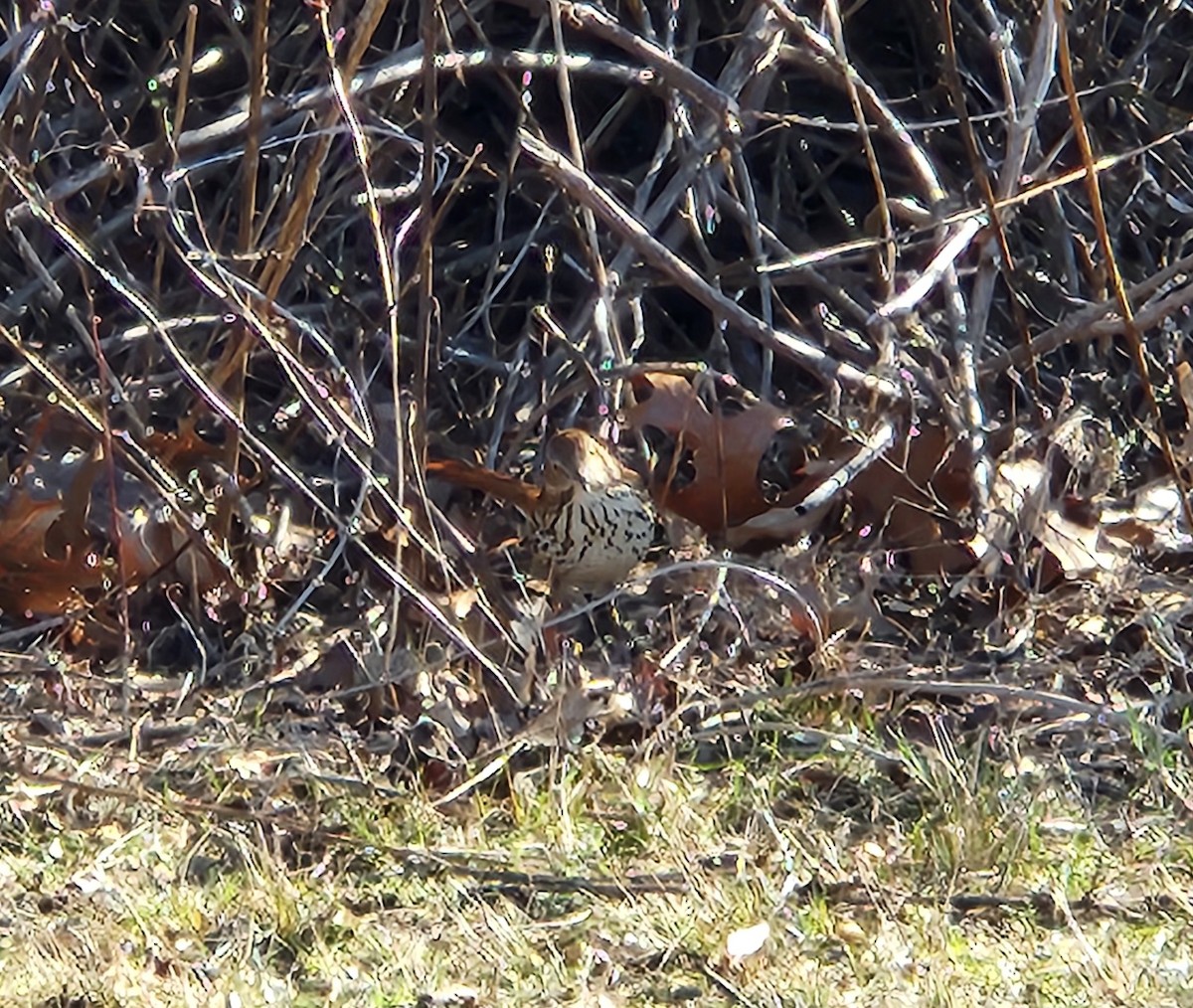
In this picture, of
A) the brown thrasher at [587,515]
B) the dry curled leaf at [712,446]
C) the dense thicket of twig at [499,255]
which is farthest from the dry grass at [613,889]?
the dry curled leaf at [712,446]

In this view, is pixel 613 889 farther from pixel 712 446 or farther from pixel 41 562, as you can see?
pixel 41 562

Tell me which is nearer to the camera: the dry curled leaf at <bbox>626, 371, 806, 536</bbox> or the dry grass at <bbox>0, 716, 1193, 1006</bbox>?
the dry grass at <bbox>0, 716, 1193, 1006</bbox>

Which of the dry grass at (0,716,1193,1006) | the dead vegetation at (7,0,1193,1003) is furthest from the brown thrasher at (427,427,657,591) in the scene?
the dry grass at (0,716,1193,1006)

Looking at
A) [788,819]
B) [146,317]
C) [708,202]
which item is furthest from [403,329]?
[788,819]

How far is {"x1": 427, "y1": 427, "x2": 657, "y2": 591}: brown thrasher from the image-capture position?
164 inches

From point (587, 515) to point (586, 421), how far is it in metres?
0.45

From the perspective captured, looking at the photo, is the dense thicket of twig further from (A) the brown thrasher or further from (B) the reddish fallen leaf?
(A) the brown thrasher

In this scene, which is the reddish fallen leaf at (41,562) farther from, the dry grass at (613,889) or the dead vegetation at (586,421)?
the dry grass at (613,889)

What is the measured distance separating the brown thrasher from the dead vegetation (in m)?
0.09

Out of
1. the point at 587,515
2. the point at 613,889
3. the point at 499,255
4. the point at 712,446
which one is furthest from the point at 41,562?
the point at 613,889

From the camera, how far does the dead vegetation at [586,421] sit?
3570mm

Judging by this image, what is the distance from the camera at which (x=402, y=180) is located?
470cm

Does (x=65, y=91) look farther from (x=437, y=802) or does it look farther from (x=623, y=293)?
(x=437, y=802)

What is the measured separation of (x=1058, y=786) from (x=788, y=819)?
17.4 inches
